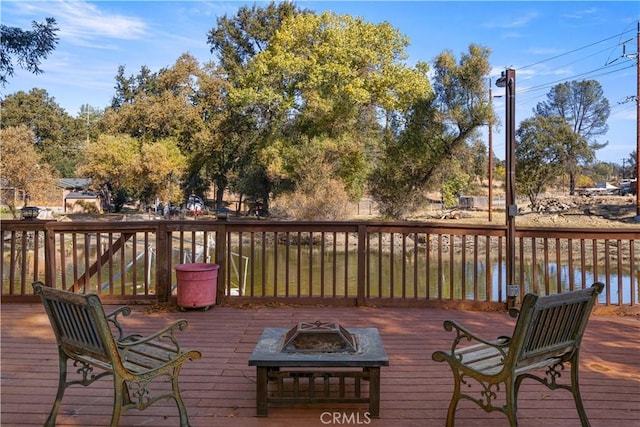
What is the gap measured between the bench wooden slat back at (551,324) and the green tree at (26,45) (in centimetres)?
690

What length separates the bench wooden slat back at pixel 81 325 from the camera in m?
1.79

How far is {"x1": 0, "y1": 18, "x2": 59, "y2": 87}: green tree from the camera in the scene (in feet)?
19.7

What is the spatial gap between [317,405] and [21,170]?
745 inches

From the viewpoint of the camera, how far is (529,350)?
1.88m

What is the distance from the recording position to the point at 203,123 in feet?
71.8

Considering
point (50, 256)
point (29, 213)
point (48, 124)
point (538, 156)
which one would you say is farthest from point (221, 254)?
point (48, 124)

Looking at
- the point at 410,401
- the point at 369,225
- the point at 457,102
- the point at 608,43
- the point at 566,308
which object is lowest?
the point at 410,401

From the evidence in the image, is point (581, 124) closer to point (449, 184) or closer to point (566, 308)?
point (449, 184)

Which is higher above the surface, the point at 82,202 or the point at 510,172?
the point at 82,202

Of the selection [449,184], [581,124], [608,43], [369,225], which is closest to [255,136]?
[449,184]

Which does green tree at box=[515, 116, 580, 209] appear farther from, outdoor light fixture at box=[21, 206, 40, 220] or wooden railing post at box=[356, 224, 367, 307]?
outdoor light fixture at box=[21, 206, 40, 220]

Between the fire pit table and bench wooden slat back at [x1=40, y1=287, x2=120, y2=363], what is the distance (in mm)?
651

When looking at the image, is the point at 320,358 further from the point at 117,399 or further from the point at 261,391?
the point at 117,399

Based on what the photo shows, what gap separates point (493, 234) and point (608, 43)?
783 inches
